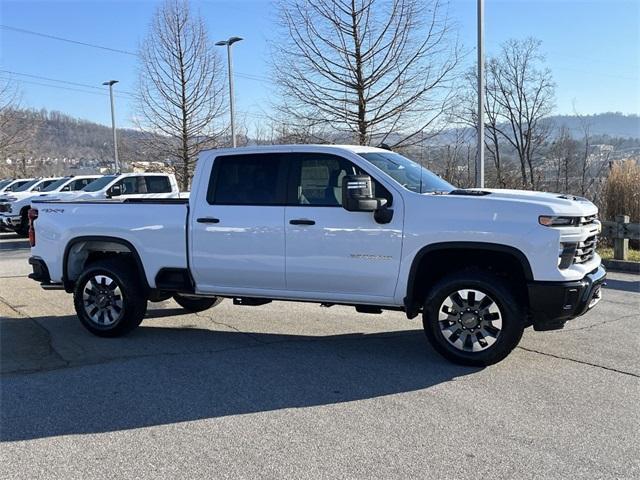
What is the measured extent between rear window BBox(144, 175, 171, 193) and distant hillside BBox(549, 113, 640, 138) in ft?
59.2

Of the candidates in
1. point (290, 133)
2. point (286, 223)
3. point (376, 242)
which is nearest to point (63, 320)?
point (286, 223)

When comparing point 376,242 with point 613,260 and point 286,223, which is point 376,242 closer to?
point 286,223

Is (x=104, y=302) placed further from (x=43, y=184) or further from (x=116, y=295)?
(x=43, y=184)

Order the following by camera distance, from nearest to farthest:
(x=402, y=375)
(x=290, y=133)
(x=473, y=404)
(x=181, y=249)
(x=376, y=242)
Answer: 1. (x=473, y=404)
2. (x=402, y=375)
3. (x=376, y=242)
4. (x=181, y=249)
5. (x=290, y=133)

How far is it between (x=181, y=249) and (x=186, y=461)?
3.11 meters

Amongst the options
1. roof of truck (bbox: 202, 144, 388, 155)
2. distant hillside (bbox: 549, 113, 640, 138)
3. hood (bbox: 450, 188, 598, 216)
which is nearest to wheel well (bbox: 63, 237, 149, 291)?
roof of truck (bbox: 202, 144, 388, 155)

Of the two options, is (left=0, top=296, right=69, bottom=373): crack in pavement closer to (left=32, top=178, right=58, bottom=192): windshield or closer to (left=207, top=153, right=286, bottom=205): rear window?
(left=207, top=153, right=286, bottom=205): rear window

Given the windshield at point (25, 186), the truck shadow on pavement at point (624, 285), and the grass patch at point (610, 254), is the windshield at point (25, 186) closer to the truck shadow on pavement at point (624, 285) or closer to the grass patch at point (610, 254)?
the grass patch at point (610, 254)

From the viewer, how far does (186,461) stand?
12.4 ft

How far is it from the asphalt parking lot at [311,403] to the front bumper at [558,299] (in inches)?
20.2

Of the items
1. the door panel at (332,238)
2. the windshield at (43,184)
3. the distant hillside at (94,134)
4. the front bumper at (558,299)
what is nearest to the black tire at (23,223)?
the windshield at (43,184)

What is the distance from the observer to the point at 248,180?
6.45 meters

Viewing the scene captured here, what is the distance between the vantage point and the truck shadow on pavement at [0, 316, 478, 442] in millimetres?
4555

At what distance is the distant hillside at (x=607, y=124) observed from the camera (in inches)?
1067
